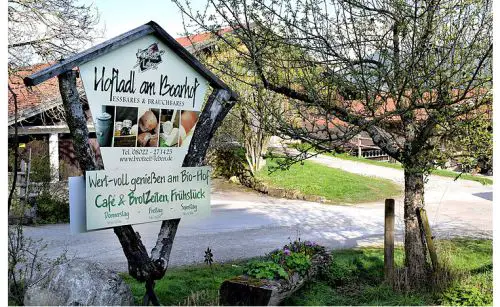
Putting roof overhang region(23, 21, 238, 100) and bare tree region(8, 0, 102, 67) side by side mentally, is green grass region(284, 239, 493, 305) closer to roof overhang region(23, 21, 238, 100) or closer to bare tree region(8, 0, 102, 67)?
roof overhang region(23, 21, 238, 100)

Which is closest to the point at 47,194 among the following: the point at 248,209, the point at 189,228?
the point at 189,228

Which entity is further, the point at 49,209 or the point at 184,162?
the point at 49,209

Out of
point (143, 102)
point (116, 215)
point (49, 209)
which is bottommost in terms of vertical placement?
point (49, 209)

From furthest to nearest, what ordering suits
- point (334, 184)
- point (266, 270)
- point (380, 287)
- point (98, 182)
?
point (334, 184), point (380, 287), point (266, 270), point (98, 182)

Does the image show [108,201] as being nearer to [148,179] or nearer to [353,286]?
[148,179]

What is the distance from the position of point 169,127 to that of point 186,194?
68 centimetres

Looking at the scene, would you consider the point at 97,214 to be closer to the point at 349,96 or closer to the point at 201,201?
the point at 201,201

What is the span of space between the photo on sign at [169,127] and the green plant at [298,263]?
1.79 metres

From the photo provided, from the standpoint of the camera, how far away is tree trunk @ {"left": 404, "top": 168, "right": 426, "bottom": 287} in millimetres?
5965

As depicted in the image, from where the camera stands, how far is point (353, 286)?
20.8 feet

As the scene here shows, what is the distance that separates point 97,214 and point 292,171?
1401 cm

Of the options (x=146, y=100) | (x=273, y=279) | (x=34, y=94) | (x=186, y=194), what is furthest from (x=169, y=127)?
(x=34, y=94)

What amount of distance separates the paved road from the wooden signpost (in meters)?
2.51

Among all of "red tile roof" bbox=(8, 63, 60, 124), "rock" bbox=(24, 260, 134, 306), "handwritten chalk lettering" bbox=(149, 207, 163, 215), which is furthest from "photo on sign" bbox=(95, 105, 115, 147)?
"red tile roof" bbox=(8, 63, 60, 124)
